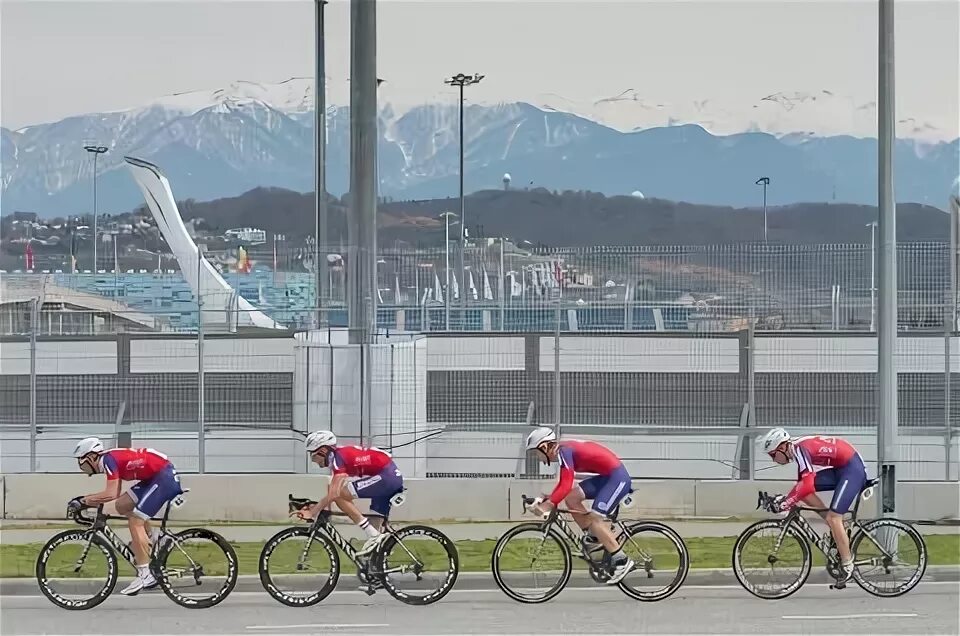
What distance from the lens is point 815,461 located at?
424 inches

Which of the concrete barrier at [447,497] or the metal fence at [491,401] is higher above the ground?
the metal fence at [491,401]

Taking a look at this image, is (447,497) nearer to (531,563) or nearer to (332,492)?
(531,563)

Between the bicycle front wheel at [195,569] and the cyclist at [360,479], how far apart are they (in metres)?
0.74

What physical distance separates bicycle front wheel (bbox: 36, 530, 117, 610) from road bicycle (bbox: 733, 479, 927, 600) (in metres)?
5.15

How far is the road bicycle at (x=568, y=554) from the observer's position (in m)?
10.7

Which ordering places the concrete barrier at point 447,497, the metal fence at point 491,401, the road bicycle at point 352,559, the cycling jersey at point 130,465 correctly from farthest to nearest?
the metal fence at point 491,401 → the concrete barrier at point 447,497 → the road bicycle at point 352,559 → the cycling jersey at point 130,465

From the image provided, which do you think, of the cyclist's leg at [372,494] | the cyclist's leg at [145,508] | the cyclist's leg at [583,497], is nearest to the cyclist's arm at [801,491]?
the cyclist's leg at [583,497]

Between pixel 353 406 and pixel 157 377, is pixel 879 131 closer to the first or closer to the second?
pixel 353 406

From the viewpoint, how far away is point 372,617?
10.4 metres

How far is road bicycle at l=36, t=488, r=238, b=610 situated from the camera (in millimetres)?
10523

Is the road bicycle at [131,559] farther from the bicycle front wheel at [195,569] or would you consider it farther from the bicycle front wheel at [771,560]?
the bicycle front wheel at [771,560]

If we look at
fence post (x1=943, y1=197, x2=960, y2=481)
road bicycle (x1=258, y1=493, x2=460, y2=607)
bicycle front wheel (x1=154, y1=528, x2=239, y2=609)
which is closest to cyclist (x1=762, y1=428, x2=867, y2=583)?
road bicycle (x1=258, y1=493, x2=460, y2=607)

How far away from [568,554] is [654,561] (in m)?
0.71

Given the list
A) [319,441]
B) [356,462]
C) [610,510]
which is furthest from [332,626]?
[610,510]
